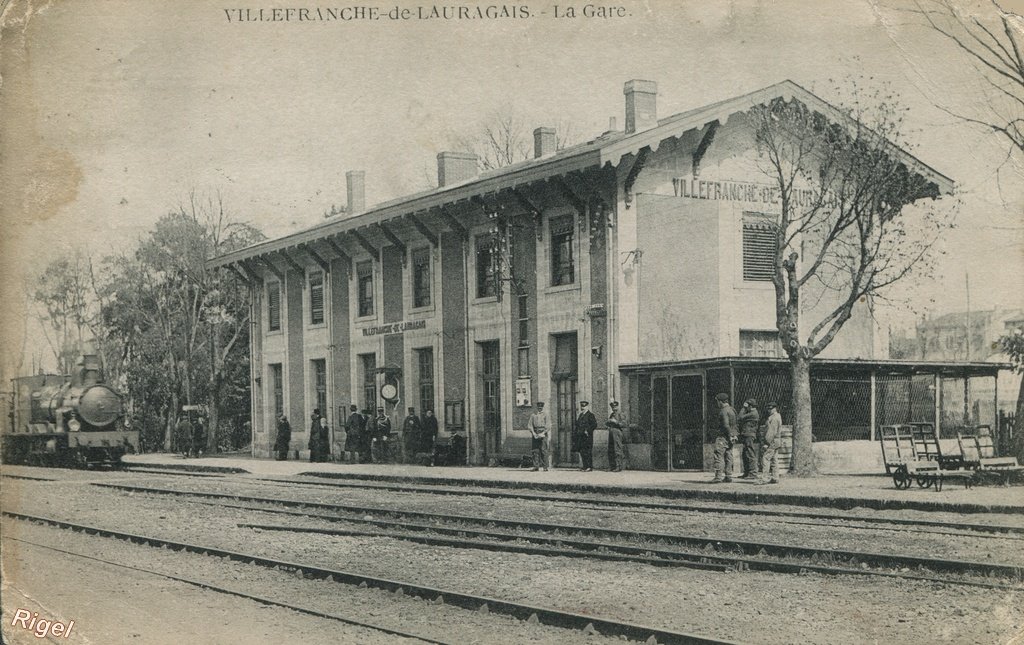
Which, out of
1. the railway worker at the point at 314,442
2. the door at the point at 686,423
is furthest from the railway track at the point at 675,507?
the railway worker at the point at 314,442

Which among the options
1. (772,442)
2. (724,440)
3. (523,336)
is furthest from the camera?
(523,336)

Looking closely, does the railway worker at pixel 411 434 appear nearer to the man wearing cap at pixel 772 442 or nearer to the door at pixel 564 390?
Result: the door at pixel 564 390

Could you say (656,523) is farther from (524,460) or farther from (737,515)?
(524,460)

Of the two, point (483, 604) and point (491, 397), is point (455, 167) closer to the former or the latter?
point (491, 397)

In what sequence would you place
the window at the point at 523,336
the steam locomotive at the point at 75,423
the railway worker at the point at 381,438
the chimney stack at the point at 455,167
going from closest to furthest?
the window at the point at 523,336 < the railway worker at the point at 381,438 < the steam locomotive at the point at 75,423 < the chimney stack at the point at 455,167

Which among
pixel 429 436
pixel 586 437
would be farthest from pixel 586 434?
pixel 429 436

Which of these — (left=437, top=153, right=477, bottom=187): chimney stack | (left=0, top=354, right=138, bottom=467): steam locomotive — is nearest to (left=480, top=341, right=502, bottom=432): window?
(left=437, top=153, right=477, bottom=187): chimney stack
